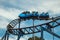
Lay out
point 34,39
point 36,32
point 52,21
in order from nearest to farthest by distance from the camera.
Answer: point 52,21
point 36,32
point 34,39

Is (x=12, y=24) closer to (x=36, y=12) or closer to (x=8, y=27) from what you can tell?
(x=8, y=27)

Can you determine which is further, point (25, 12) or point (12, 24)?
point (12, 24)

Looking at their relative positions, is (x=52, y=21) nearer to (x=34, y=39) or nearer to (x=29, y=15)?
(x=29, y=15)

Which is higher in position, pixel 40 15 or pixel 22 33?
pixel 40 15

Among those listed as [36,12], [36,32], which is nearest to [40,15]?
[36,12]

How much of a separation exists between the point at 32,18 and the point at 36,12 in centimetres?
256

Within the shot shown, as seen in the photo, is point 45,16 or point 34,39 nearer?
point 45,16

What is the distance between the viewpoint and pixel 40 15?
6350cm

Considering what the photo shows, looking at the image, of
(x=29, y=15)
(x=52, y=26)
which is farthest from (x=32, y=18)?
(x=52, y=26)

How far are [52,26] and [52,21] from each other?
2.04m

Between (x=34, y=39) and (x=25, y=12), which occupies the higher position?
(x=25, y=12)

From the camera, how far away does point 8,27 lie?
2832 inches

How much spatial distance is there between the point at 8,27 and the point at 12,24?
152 cm

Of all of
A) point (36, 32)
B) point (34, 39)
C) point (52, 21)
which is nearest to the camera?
point (52, 21)
